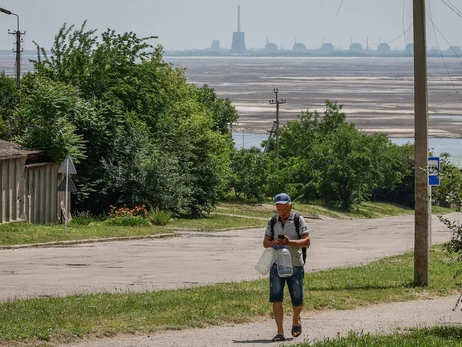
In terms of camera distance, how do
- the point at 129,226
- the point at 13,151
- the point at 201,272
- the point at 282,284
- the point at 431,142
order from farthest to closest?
the point at 431,142, the point at 129,226, the point at 13,151, the point at 201,272, the point at 282,284

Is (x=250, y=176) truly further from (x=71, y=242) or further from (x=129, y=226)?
(x=71, y=242)

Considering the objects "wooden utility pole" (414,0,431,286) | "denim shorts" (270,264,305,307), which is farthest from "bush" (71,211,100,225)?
"denim shorts" (270,264,305,307)

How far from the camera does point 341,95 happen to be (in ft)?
596

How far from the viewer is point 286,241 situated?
1253 cm

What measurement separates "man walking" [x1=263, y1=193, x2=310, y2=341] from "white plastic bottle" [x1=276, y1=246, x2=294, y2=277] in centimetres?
8

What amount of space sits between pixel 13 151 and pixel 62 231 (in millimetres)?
3197

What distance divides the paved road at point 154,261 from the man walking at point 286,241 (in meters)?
6.15

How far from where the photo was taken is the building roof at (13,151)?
32397mm

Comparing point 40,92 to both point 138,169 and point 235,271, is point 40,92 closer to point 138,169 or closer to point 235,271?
point 138,169

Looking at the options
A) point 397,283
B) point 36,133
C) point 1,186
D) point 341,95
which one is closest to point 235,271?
point 397,283

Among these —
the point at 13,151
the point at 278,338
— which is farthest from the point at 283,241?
the point at 13,151

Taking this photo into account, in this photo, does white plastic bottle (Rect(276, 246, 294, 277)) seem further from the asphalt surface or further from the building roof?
the building roof

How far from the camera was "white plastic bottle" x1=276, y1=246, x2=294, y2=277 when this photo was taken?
1261cm

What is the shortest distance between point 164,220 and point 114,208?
6.66ft
